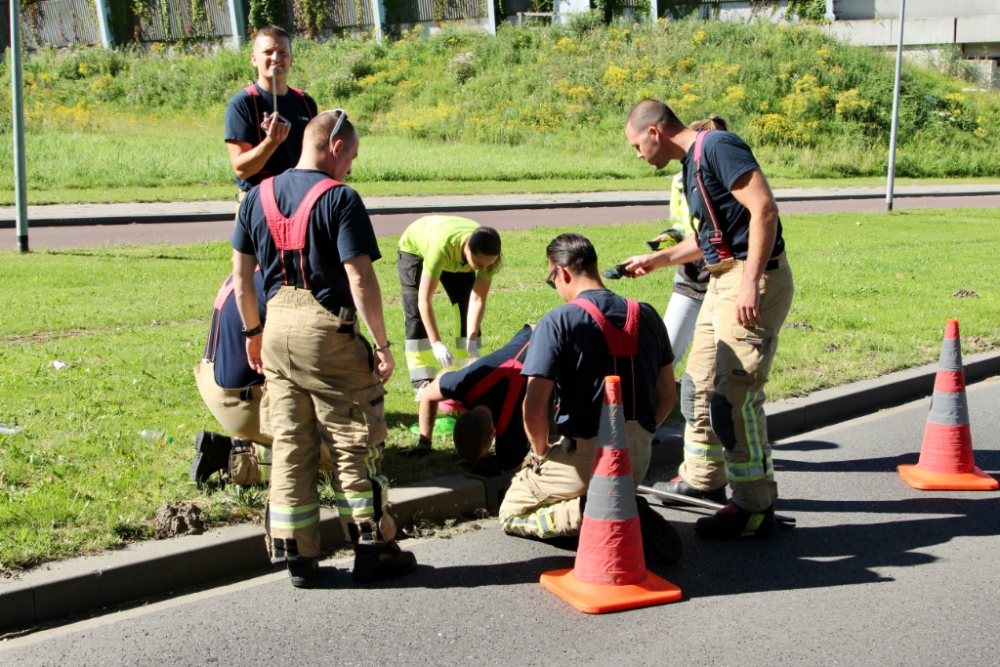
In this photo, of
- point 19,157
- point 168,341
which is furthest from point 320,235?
point 19,157

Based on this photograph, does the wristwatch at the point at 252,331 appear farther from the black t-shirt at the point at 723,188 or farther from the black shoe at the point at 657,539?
the black t-shirt at the point at 723,188

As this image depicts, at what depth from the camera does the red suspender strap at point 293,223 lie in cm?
403

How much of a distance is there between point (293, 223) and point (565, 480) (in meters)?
1.64

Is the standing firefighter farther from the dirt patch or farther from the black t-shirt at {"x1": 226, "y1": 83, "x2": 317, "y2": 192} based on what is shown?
the dirt patch

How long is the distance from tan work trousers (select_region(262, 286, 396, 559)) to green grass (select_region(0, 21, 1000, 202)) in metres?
20.6

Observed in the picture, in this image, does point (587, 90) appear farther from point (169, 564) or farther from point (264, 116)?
point (169, 564)

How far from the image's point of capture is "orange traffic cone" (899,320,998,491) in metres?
5.58

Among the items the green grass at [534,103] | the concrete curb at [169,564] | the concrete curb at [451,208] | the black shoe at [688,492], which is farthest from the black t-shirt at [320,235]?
the green grass at [534,103]

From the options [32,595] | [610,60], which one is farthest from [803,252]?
[610,60]

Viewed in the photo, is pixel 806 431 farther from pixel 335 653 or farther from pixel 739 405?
pixel 335 653

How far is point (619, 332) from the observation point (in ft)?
14.4

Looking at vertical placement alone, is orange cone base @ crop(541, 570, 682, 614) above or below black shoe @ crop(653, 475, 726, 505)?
above

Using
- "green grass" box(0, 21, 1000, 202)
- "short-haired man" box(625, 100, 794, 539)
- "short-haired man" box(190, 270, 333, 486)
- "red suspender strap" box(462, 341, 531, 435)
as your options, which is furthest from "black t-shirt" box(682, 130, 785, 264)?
"green grass" box(0, 21, 1000, 202)

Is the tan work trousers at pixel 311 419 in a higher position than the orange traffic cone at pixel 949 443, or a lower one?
higher
